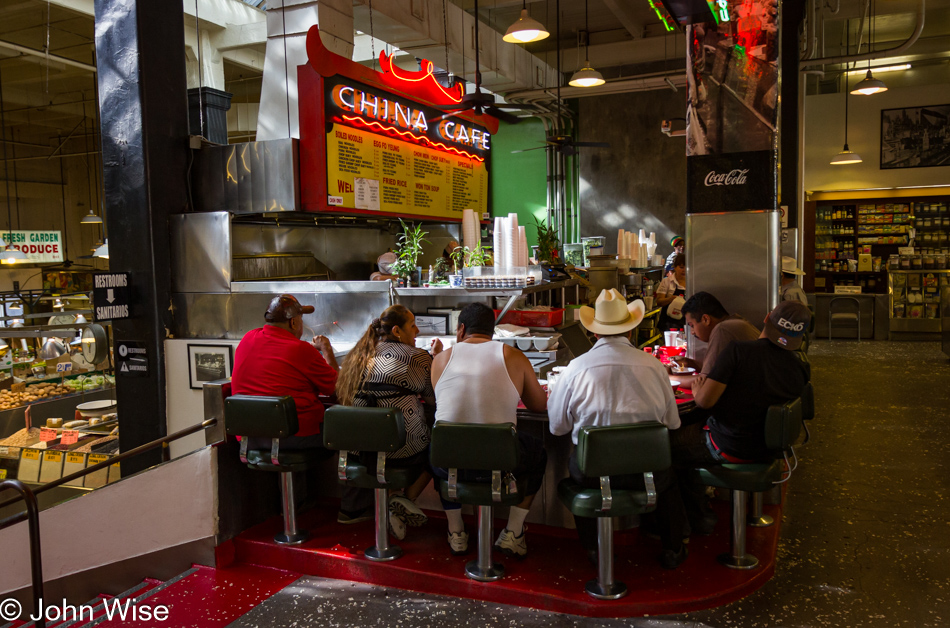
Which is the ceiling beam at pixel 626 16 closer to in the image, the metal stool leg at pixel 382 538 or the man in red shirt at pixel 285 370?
the man in red shirt at pixel 285 370

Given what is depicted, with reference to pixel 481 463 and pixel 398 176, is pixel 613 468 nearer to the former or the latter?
pixel 481 463

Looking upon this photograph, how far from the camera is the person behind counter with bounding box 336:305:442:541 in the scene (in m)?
→ 3.65

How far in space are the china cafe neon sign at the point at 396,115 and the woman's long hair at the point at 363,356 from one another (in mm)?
3413

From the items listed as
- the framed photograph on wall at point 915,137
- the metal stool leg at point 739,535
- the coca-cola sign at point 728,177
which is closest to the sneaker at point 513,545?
the metal stool leg at point 739,535

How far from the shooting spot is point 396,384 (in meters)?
3.65

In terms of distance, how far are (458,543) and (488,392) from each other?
0.91 meters

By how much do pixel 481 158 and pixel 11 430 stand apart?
20.9 feet

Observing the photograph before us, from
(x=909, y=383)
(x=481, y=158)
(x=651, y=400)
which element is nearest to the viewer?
(x=651, y=400)

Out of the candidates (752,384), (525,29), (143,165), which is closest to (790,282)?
(525,29)

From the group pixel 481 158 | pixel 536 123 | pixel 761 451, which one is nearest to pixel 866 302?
pixel 536 123

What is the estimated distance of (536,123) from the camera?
42.0 feet

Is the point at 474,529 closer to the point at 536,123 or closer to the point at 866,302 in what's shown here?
the point at 536,123

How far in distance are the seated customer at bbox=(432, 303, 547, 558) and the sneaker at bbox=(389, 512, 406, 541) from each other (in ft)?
1.28

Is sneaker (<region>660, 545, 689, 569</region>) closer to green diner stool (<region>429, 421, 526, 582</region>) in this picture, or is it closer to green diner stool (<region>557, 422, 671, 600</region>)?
green diner stool (<region>557, 422, 671, 600</region>)
